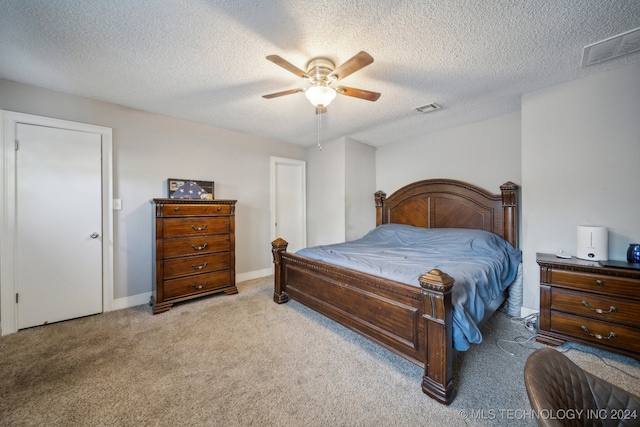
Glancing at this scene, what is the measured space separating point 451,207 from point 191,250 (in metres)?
Answer: 3.63

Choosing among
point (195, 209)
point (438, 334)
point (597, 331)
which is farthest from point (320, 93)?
point (597, 331)

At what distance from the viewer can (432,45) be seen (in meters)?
1.79

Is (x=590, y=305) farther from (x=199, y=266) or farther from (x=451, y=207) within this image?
(x=199, y=266)

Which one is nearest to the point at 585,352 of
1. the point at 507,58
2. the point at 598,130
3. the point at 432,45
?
the point at 598,130

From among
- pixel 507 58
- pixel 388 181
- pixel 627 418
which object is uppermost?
pixel 507 58

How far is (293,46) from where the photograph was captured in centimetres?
179

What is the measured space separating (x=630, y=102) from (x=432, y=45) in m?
1.84

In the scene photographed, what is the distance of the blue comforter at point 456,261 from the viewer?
5.32 feet

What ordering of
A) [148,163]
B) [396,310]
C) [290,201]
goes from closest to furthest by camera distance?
[396,310], [148,163], [290,201]

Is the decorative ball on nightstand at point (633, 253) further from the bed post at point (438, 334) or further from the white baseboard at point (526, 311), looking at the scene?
the bed post at point (438, 334)

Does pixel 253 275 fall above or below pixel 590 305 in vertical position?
below

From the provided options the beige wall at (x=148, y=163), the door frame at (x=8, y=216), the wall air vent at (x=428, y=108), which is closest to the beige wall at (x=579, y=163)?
the wall air vent at (x=428, y=108)

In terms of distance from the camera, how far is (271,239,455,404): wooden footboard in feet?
4.75

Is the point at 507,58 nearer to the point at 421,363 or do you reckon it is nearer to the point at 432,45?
the point at 432,45
